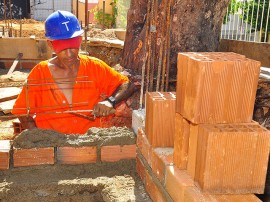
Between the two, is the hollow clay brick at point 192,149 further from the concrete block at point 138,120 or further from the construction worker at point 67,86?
the construction worker at point 67,86

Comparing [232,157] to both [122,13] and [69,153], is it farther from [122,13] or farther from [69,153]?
[122,13]

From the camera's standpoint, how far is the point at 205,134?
5.22ft

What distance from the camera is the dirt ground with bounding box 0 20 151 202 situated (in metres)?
2.26

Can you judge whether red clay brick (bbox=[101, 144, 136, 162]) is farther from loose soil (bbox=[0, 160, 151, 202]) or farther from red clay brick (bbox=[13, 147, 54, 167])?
red clay brick (bbox=[13, 147, 54, 167])

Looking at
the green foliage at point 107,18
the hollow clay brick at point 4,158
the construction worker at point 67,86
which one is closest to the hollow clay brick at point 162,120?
the hollow clay brick at point 4,158

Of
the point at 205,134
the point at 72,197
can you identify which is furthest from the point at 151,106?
the point at 72,197

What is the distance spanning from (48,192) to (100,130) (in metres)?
0.60

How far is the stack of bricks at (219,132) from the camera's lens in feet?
5.25

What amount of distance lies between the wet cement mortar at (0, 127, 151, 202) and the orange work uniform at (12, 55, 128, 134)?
1073 mm

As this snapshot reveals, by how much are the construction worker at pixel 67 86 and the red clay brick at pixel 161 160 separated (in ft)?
4.44

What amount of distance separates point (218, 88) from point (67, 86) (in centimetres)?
244

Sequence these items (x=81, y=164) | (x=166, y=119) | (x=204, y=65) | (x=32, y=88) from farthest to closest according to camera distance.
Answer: (x=32, y=88) → (x=81, y=164) → (x=166, y=119) → (x=204, y=65)

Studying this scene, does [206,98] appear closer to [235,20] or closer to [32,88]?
[32,88]

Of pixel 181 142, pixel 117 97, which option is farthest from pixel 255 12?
pixel 181 142
